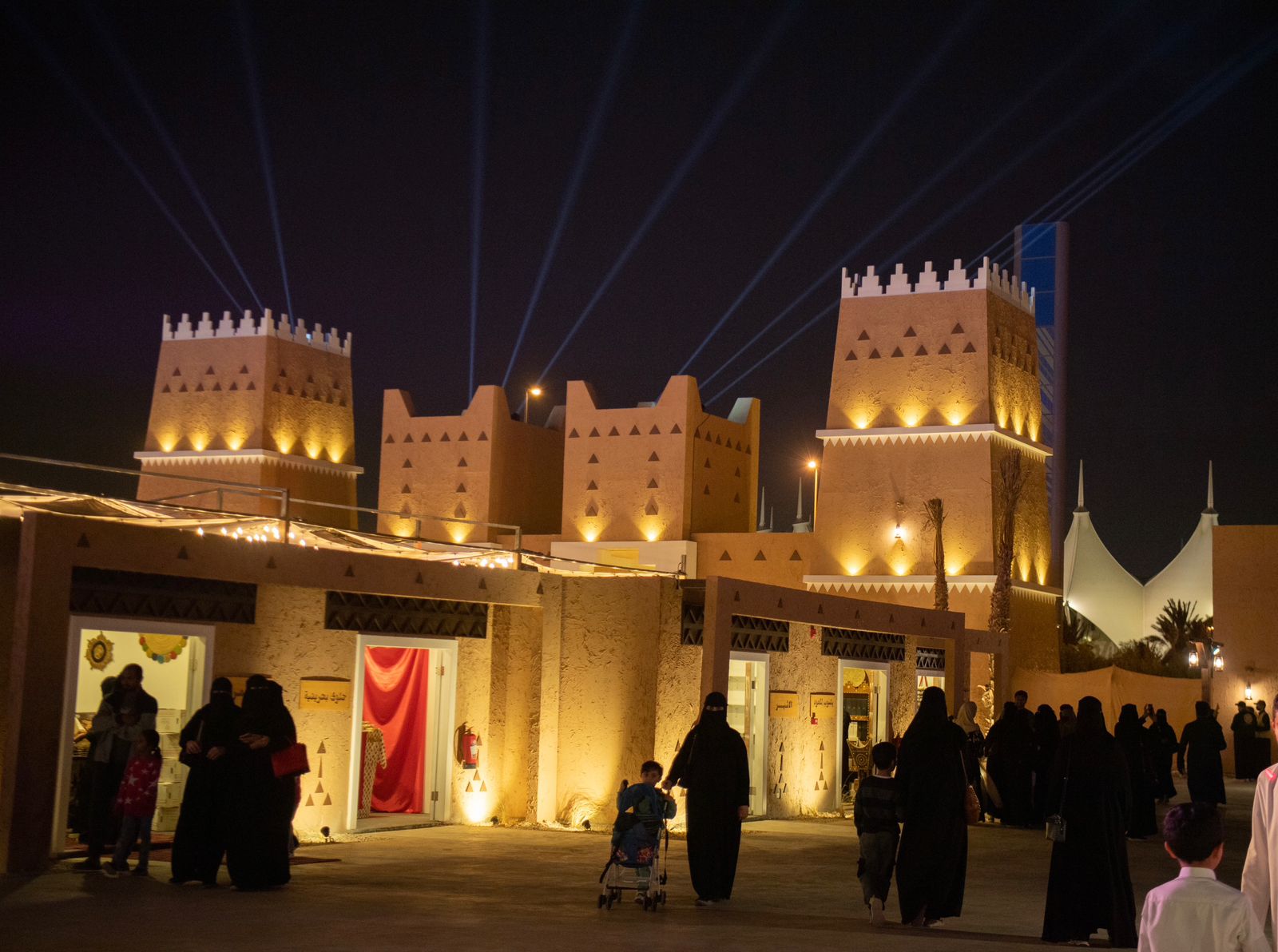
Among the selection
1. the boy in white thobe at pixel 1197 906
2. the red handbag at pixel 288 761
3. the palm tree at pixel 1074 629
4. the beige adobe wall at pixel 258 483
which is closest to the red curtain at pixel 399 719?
the red handbag at pixel 288 761

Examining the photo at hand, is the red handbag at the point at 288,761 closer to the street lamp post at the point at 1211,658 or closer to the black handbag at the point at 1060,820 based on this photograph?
the black handbag at the point at 1060,820

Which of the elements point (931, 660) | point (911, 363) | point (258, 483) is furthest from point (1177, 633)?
point (931, 660)

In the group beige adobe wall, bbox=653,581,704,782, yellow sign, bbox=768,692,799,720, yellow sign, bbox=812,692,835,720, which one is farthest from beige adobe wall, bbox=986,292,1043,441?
beige adobe wall, bbox=653,581,704,782

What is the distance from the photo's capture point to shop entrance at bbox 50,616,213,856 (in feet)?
36.7

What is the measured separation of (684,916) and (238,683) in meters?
4.52

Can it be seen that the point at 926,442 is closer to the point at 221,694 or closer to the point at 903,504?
the point at 903,504

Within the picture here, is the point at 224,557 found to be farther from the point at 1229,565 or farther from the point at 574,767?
the point at 1229,565

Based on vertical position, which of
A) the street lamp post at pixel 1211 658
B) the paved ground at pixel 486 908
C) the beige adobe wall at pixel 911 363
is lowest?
the paved ground at pixel 486 908

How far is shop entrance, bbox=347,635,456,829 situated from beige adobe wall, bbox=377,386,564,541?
22617mm

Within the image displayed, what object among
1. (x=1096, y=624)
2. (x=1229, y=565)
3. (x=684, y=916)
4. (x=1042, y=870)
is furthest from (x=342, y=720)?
(x=1096, y=624)

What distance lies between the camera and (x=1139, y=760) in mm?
17875

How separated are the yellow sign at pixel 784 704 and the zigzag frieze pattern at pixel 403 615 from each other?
3568 mm

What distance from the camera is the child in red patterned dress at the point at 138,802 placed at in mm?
10539

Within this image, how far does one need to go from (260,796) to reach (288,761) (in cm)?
29
